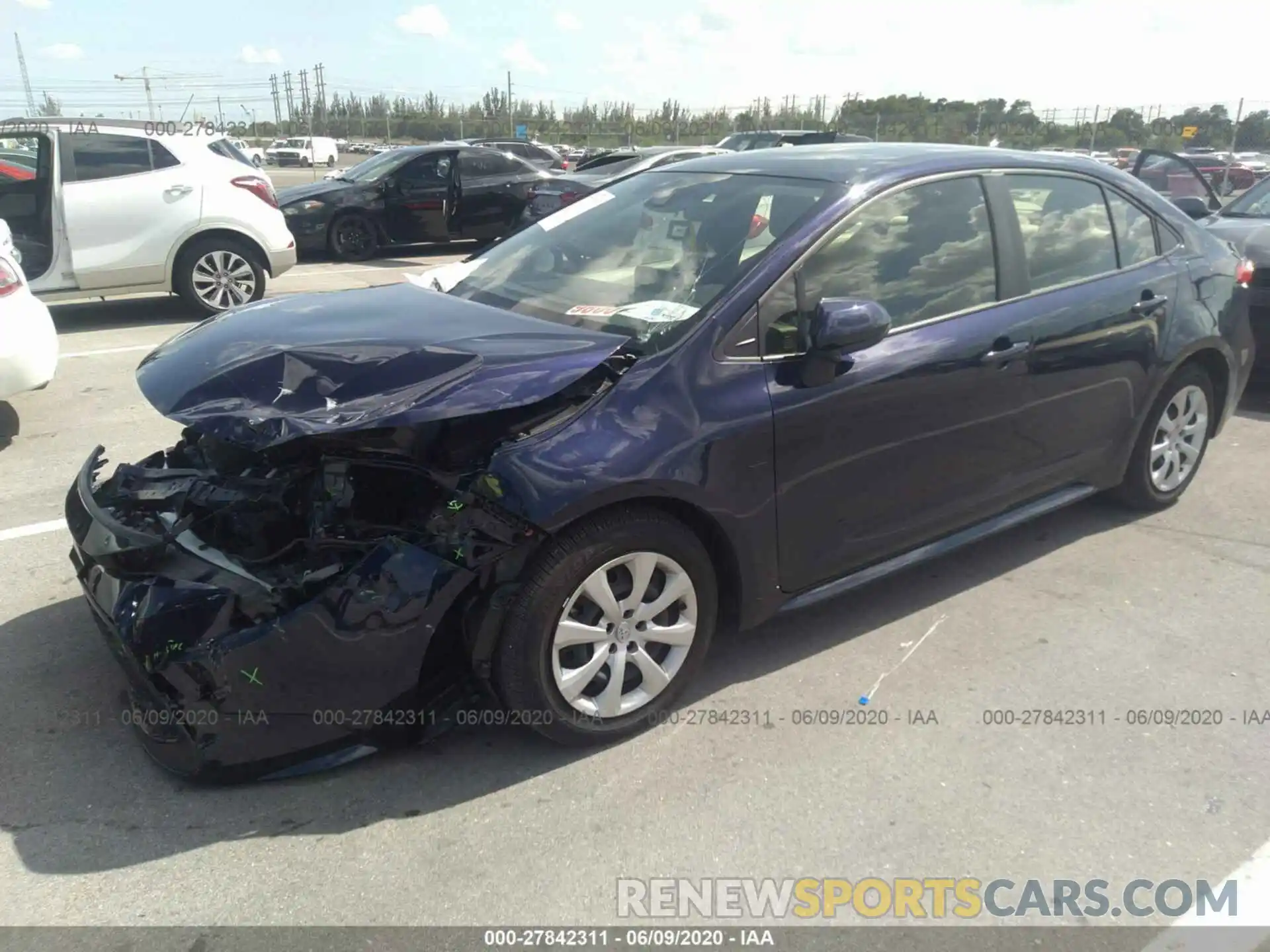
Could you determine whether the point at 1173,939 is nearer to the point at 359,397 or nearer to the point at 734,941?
the point at 734,941

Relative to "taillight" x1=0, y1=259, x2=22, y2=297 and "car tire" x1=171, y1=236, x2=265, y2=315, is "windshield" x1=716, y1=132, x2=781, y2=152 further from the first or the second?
"taillight" x1=0, y1=259, x2=22, y2=297

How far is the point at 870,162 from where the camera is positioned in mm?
3629

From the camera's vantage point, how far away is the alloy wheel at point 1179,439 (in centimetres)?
465

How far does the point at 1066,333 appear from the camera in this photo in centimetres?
395

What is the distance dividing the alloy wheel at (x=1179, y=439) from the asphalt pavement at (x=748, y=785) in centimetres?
77

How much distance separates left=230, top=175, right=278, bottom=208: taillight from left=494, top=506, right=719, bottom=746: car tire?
24.9ft

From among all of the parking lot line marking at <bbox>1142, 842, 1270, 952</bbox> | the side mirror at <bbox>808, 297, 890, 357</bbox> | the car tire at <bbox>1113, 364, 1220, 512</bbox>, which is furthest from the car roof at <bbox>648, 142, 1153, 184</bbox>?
the parking lot line marking at <bbox>1142, 842, 1270, 952</bbox>

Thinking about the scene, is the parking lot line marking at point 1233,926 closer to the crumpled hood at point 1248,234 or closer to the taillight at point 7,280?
the crumpled hood at point 1248,234

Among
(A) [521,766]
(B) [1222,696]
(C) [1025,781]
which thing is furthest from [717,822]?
(B) [1222,696]

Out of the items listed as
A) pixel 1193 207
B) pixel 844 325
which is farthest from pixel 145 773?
pixel 1193 207

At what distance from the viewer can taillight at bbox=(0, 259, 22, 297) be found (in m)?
5.48

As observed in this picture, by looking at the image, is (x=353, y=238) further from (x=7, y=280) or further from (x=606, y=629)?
(x=606, y=629)

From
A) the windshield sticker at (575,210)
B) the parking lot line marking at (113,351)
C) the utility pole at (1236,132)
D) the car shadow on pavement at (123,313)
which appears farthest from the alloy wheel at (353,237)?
the utility pole at (1236,132)

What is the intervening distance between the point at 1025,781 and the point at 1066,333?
1.88 metres
